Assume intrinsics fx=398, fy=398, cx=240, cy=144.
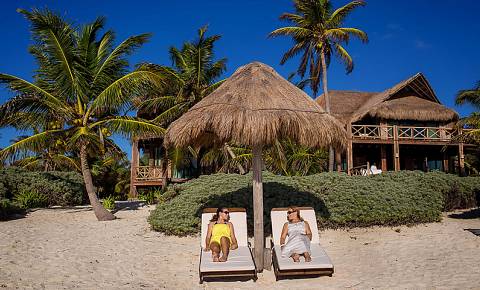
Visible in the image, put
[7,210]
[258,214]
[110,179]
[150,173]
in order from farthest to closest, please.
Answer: [110,179] < [150,173] < [7,210] < [258,214]

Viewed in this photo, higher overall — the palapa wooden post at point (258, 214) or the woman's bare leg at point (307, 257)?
the palapa wooden post at point (258, 214)

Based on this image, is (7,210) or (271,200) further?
(7,210)

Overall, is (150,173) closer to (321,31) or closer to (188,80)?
(188,80)

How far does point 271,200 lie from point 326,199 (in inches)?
54.8

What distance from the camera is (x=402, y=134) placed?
20641 millimetres

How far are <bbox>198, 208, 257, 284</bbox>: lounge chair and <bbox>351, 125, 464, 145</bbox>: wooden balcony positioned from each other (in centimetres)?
1385

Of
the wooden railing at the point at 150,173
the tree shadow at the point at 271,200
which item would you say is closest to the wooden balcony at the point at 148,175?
the wooden railing at the point at 150,173

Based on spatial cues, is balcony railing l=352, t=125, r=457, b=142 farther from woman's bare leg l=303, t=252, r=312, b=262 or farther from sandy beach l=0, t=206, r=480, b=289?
woman's bare leg l=303, t=252, r=312, b=262

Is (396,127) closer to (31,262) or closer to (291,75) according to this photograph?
(291,75)

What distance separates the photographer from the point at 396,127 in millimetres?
19688

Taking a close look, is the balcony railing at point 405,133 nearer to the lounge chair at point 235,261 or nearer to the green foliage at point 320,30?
the green foliage at point 320,30

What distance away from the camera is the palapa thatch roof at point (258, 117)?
6.13m

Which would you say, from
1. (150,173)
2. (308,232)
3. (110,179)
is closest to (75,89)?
(308,232)

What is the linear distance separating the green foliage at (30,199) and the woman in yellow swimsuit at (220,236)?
9.28 m
